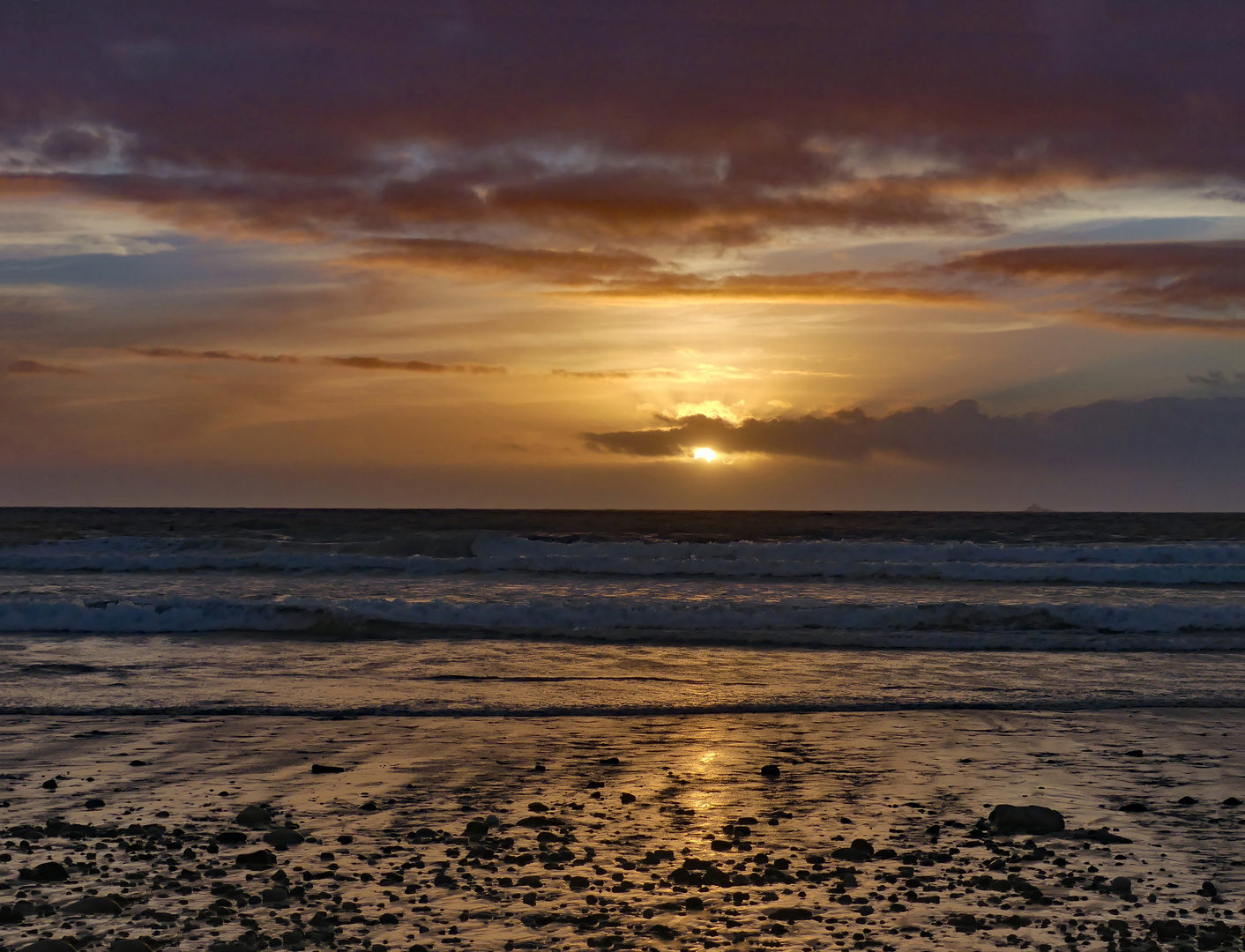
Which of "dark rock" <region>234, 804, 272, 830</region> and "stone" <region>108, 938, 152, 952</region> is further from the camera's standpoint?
"dark rock" <region>234, 804, 272, 830</region>

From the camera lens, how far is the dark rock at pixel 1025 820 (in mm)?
6520

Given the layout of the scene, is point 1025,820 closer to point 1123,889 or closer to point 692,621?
point 1123,889

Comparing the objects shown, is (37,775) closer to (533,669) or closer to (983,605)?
(533,669)

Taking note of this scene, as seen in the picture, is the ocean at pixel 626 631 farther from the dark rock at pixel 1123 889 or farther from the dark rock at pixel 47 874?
the dark rock at pixel 1123 889

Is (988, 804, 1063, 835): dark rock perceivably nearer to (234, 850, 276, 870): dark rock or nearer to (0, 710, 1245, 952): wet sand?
(0, 710, 1245, 952): wet sand

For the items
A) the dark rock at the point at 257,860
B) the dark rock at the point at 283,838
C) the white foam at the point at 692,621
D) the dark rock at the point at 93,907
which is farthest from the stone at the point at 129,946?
the white foam at the point at 692,621

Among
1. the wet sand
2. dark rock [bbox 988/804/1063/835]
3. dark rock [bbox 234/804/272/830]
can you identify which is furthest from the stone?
dark rock [bbox 988/804/1063/835]

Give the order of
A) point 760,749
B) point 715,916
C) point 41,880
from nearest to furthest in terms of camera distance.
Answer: point 715,916 → point 41,880 → point 760,749

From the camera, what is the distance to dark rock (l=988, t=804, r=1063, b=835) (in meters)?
6.52

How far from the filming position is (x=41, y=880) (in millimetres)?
5410

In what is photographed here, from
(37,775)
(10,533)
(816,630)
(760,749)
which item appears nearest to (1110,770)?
(760,749)

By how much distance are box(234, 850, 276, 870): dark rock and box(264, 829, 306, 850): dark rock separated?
0.78 ft

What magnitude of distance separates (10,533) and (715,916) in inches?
1957

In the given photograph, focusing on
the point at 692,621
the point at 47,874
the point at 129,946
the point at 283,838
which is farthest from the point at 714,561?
the point at 129,946
